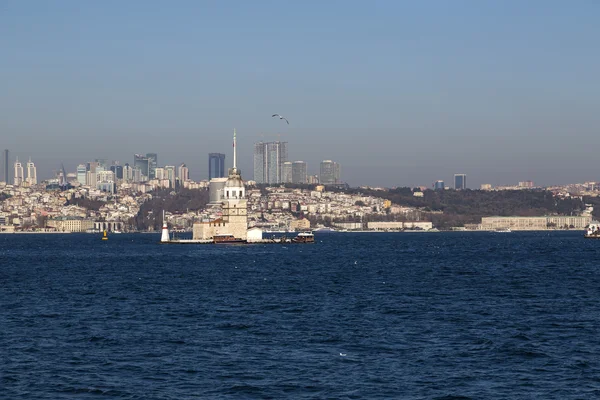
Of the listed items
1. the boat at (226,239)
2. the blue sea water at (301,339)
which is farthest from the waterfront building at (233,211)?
the blue sea water at (301,339)

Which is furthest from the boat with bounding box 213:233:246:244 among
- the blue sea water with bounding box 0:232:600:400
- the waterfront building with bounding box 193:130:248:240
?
the blue sea water with bounding box 0:232:600:400

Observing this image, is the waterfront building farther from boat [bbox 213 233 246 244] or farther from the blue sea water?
the blue sea water

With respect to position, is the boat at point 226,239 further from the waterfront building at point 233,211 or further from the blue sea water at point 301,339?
the blue sea water at point 301,339

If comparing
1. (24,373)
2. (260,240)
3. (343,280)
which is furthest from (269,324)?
(260,240)

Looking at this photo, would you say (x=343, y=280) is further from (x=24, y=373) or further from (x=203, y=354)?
(x=24, y=373)

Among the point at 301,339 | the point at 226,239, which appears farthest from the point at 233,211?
the point at 301,339

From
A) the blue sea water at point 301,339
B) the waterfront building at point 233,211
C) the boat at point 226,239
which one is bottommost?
Answer: the blue sea water at point 301,339

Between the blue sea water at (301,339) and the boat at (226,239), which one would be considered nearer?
the blue sea water at (301,339)
